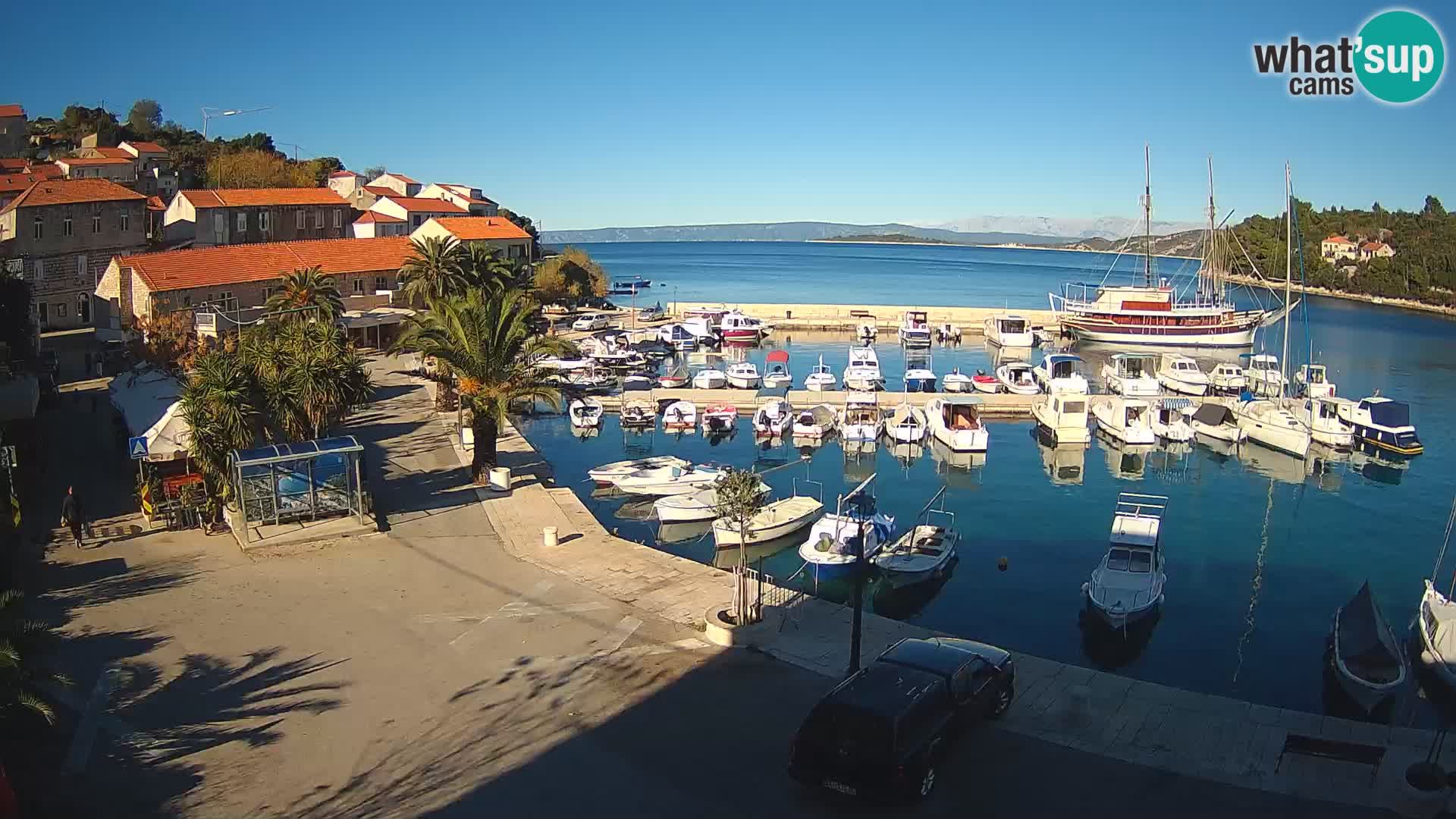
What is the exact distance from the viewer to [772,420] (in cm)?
4059

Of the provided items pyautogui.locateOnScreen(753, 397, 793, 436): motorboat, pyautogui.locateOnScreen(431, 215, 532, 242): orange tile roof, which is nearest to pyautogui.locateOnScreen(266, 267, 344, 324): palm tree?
pyautogui.locateOnScreen(753, 397, 793, 436): motorboat

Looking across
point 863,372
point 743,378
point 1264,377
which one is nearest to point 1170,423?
point 1264,377

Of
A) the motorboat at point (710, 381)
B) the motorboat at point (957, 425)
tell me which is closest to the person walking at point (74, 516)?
the motorboat at point (957, 425)

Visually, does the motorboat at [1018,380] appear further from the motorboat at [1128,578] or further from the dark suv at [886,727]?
the dark suv at [886,727]

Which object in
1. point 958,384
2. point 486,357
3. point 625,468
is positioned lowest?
point 625,468

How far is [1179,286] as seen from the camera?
18250 cm

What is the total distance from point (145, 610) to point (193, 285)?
31.4 m

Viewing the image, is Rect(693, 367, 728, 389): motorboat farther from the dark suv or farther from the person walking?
the dark suv

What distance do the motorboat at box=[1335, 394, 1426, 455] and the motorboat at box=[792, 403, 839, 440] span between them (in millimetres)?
21245

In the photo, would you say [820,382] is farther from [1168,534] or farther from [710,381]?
[1168,534]

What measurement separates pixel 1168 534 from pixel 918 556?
967 centimetres

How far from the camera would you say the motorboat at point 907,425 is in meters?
39.1

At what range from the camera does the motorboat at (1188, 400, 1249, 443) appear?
41469 millimetres

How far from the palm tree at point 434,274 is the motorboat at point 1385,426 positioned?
39.3 meters
